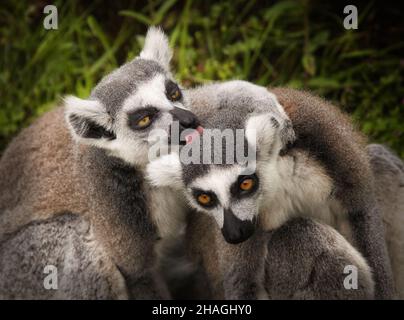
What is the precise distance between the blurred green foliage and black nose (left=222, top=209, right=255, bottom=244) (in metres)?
3.93

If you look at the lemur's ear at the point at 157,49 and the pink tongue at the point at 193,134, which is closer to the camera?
the pink tongue at the point at 193,134

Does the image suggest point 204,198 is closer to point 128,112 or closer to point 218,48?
point 128,112

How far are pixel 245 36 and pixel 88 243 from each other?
426 centimetres

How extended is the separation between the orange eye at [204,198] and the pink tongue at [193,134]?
451 mm

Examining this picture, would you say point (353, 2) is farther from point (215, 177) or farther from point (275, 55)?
point (215, 177)

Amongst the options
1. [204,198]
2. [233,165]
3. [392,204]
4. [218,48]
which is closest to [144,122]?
[204,198]

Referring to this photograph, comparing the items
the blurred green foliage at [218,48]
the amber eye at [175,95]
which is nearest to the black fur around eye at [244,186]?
the amber eye at [175,95]

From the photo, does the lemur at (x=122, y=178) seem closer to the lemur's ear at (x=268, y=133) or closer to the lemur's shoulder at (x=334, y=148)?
the lemur's ear at (x=268, y=133)

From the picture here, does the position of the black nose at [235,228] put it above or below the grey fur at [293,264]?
above

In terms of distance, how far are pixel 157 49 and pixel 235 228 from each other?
2344mm

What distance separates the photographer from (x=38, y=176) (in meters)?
6.75

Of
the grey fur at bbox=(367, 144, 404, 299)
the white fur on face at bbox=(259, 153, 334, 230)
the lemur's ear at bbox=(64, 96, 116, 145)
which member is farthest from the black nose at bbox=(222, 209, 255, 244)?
the grey fur at bbox=(367, 144, 404, 299)

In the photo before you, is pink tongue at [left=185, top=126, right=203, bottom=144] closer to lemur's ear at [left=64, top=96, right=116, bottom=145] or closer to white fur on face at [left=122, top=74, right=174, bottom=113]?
white fur on face at [left=122, top=74, right=174, bottom=113]

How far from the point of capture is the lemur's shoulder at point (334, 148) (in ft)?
18.2
